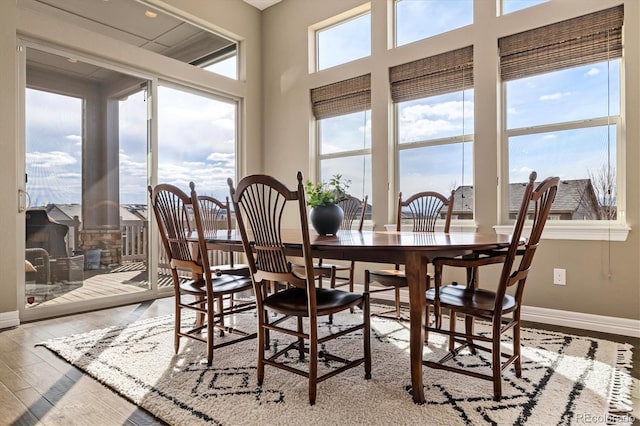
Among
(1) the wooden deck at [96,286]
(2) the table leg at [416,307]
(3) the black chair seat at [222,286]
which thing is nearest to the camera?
(2) the table leg at [416,307]

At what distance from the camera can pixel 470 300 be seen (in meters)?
2.01

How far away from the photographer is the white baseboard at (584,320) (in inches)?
114

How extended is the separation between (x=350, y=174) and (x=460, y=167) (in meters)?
1.27

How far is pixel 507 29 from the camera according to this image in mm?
3438

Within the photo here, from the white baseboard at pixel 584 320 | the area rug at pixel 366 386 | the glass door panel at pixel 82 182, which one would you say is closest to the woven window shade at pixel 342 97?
the glass door panel at pixel 82 182

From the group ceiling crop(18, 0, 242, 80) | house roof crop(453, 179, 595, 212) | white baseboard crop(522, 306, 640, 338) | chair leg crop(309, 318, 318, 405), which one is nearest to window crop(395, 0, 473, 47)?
house roof crop(453, 179, 595, 212)

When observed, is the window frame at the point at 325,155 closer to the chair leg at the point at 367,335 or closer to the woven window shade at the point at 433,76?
the woven window shade at the point at 433,76

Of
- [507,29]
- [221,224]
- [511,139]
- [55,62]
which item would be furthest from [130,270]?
[507,29]

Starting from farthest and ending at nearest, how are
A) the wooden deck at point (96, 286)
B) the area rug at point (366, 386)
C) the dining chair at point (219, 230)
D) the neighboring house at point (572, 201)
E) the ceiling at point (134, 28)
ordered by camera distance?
the ceiling at point (134, 28) → the wooden deck at point (96, 286) → the neighboring house at point (572, 201) → the dining chair at point (219, 230) → the area rug at point (366, 386)

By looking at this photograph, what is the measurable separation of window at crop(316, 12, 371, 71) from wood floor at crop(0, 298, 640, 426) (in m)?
3.32

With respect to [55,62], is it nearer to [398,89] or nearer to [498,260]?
[398,89]

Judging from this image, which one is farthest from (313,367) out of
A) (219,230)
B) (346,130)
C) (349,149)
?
(346,130)

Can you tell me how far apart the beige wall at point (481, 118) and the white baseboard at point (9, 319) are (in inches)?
118

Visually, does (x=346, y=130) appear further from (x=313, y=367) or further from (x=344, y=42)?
(x=313, y=367)
